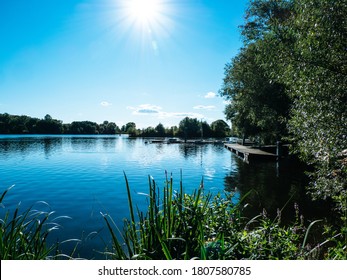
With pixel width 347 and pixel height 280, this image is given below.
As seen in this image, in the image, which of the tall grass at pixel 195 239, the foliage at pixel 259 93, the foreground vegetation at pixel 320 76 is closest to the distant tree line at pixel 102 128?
the foliage at pixel 259 93

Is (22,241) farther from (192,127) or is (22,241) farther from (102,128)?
(102,128)

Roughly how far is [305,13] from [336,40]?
135 centimetres

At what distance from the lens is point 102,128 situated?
6442 inches

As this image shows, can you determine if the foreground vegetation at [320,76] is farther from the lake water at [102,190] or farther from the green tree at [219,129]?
the green tree at [219,129]

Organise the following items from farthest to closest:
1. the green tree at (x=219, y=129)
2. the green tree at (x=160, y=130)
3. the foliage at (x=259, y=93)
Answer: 1. the green tree at (x=160, y=130)
2. the green tree at (x=219, y=129)
3. the foliage at (x=259, y=93)

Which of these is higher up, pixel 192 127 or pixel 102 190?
pixel 192 127

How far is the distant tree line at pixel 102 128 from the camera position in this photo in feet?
356

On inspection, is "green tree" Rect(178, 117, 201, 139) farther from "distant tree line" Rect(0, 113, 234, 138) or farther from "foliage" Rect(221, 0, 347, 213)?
"foliage" Rect(221, 0, 347, 213)

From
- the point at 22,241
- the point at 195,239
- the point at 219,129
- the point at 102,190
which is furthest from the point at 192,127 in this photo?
the point at 22,241

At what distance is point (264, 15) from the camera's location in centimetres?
1777

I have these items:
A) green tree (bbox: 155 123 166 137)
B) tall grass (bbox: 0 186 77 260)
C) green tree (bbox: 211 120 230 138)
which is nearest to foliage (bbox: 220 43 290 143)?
tall grass (bbox: 0 186 77 260)

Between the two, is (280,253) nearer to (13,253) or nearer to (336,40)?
(13,253)

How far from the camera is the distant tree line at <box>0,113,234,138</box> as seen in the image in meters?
108
